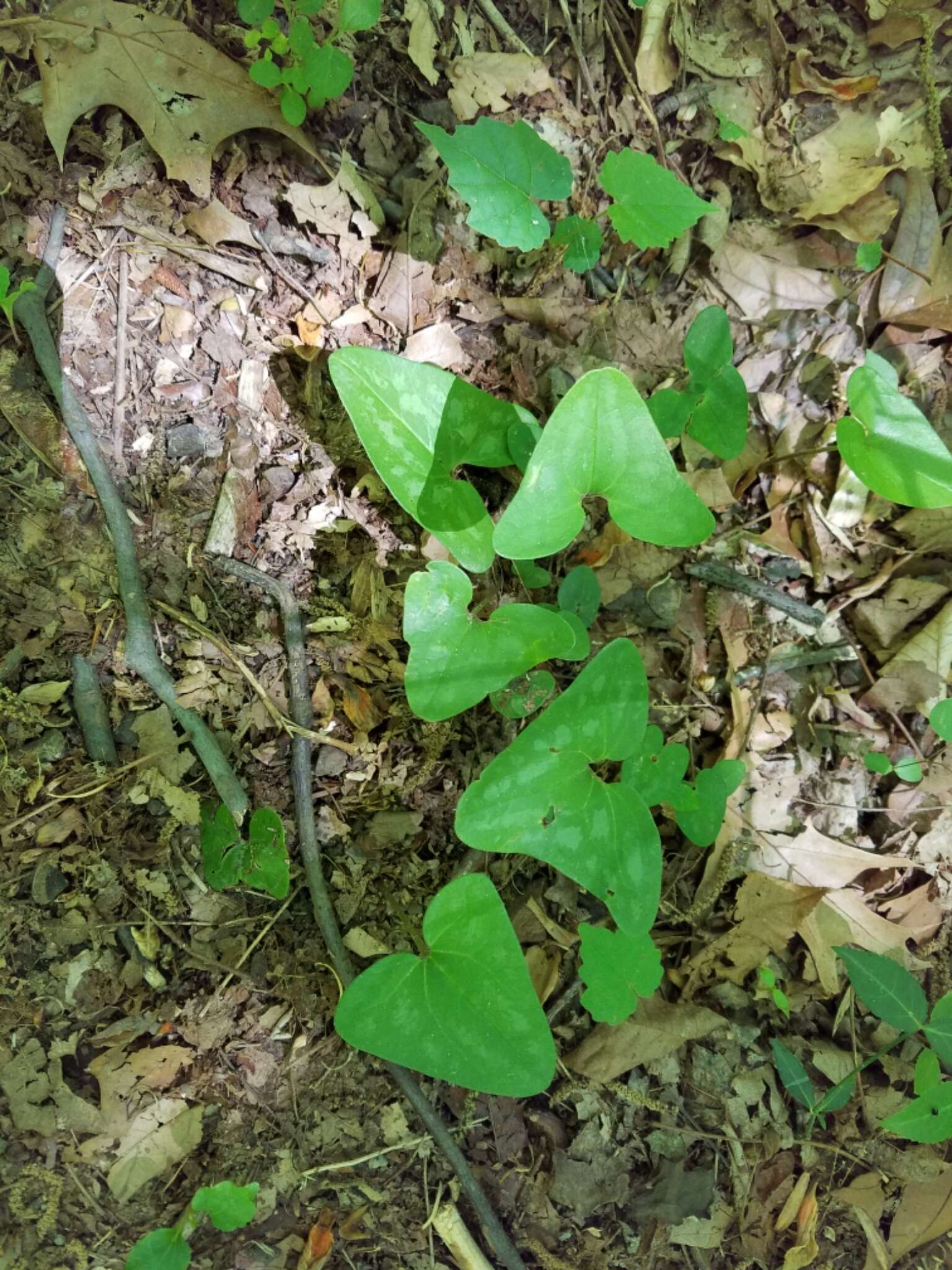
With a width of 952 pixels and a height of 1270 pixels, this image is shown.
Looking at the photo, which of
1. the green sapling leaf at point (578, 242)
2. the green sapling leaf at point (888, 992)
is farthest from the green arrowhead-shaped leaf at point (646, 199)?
the green sapling leaf at point (888, 992)

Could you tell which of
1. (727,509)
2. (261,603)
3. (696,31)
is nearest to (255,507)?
(261,603)

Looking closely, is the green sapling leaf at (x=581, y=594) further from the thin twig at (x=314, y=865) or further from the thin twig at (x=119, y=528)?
the thin twig at (x=119, y=528)

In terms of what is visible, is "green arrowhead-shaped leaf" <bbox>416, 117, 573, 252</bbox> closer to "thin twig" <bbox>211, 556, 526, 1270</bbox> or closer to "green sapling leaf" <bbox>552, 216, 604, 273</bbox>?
"green sapling leaf" <bbox>552, 216, 604, 273</bbox>

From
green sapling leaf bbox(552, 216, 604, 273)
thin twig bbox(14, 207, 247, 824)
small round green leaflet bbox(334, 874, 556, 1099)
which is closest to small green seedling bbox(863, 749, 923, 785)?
small round green leaflet bbox(334, 874, 556, 1099)

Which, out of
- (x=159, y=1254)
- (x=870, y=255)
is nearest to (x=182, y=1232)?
(x=159, y=1254)

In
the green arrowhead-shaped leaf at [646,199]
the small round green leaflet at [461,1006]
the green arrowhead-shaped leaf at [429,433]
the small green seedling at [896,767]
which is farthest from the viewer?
the small green seedling at [896,767]
